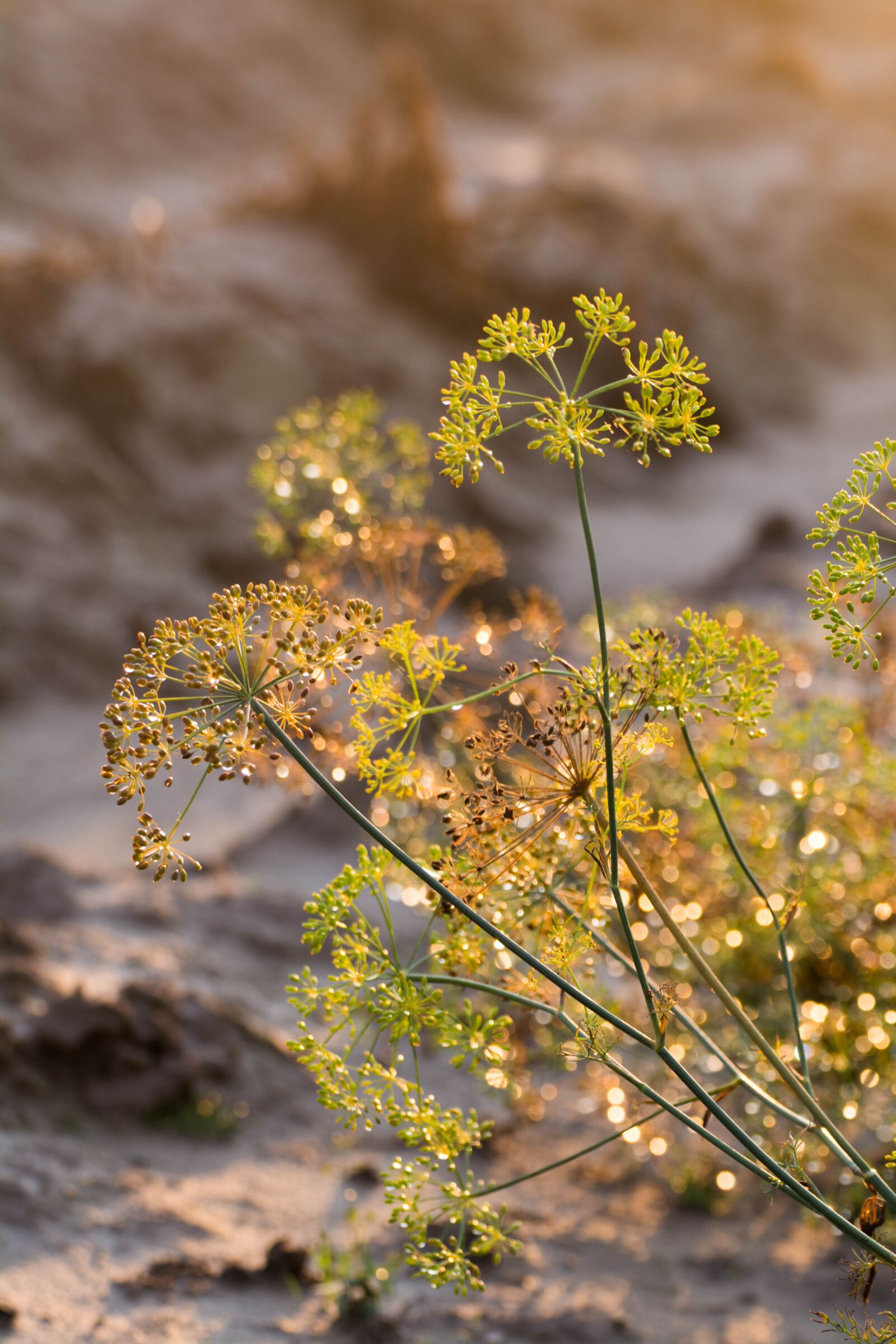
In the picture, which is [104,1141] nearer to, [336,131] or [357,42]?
[336,131]

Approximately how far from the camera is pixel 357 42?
3791 cm

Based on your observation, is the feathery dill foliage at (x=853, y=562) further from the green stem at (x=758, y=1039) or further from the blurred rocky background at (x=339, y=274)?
the blurred rocky background at (x=339, y=274)

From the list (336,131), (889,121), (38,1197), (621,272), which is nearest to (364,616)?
(38,1197)

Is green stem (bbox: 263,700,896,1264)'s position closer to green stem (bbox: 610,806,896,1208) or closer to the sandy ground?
green stem (bbox: 610,806,896,1208)

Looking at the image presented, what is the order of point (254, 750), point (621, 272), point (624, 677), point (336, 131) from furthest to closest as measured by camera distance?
1. point (336, 131)
2. point (621, 272)
3. point (624, 677)
4. point (254, 750)

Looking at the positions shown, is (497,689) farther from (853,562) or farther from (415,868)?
(853,562)

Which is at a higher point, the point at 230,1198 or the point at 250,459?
the point at 250,459

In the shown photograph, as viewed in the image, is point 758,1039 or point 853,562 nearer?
point 853,562

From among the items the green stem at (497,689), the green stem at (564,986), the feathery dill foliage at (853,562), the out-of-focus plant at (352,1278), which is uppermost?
the feathery dill foliage at (853,562)

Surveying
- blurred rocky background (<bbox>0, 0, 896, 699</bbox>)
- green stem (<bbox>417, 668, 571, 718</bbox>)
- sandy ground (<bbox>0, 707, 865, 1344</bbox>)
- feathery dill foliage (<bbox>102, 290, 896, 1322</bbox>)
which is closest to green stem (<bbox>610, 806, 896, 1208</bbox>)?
feathery dill foliage (<bbox>102, 290, 896, 1322</bbox>)

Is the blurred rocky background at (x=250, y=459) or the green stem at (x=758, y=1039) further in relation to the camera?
the blurred rocky background at (x=250, y=459)

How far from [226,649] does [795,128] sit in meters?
33.4

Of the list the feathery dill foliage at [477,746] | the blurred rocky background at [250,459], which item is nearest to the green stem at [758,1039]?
the feathery dill foliage at [477,746]

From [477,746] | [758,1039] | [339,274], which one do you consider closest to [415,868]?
[477,746]
